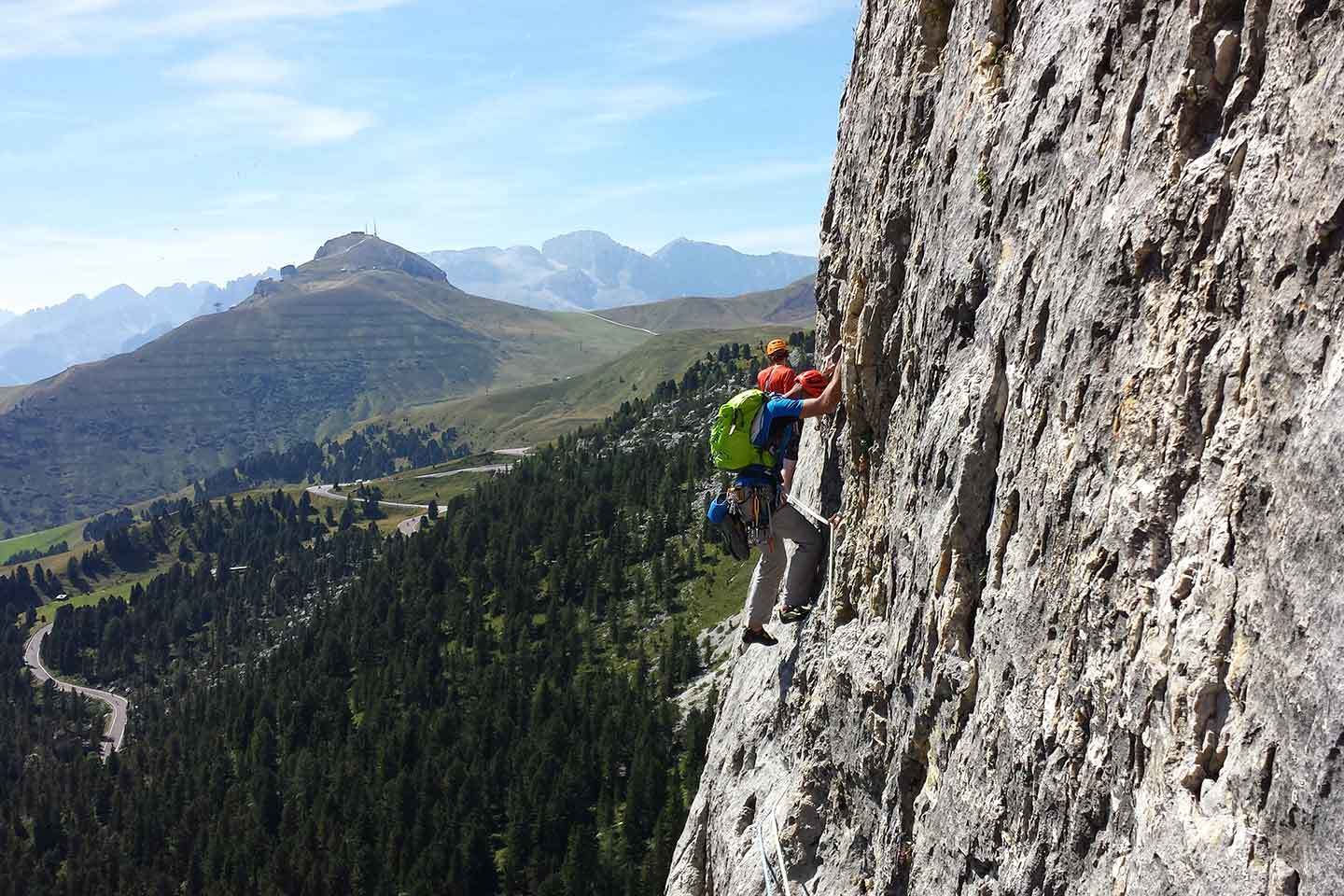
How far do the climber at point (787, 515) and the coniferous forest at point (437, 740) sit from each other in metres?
81.8

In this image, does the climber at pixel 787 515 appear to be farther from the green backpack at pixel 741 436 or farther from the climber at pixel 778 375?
the climber at pixel 778 375

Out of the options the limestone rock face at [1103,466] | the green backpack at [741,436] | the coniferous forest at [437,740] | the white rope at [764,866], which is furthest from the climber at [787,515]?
the coniferous forest at [437,740]

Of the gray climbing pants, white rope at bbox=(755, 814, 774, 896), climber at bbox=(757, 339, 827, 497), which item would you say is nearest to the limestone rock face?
white rope at bbox=(755, 814, 774, 896)

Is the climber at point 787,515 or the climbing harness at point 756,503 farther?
the climbing harness at point 756,503

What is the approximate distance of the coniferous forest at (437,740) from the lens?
103 m

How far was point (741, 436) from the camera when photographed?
1603cm

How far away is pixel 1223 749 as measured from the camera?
5867mm

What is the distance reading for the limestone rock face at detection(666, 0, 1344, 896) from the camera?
5.48 meters

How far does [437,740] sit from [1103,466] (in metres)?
130

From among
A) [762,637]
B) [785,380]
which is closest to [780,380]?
[785,380]

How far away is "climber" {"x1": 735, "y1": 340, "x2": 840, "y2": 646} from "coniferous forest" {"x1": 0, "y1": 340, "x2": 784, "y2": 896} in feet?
268

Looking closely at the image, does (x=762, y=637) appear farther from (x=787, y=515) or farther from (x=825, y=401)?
(x=825, y=401)

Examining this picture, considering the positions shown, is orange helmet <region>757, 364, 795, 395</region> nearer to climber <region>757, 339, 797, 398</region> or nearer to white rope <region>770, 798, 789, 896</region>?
climber <region>757, 339, 797, 398</region>

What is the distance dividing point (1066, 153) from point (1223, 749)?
526cm
